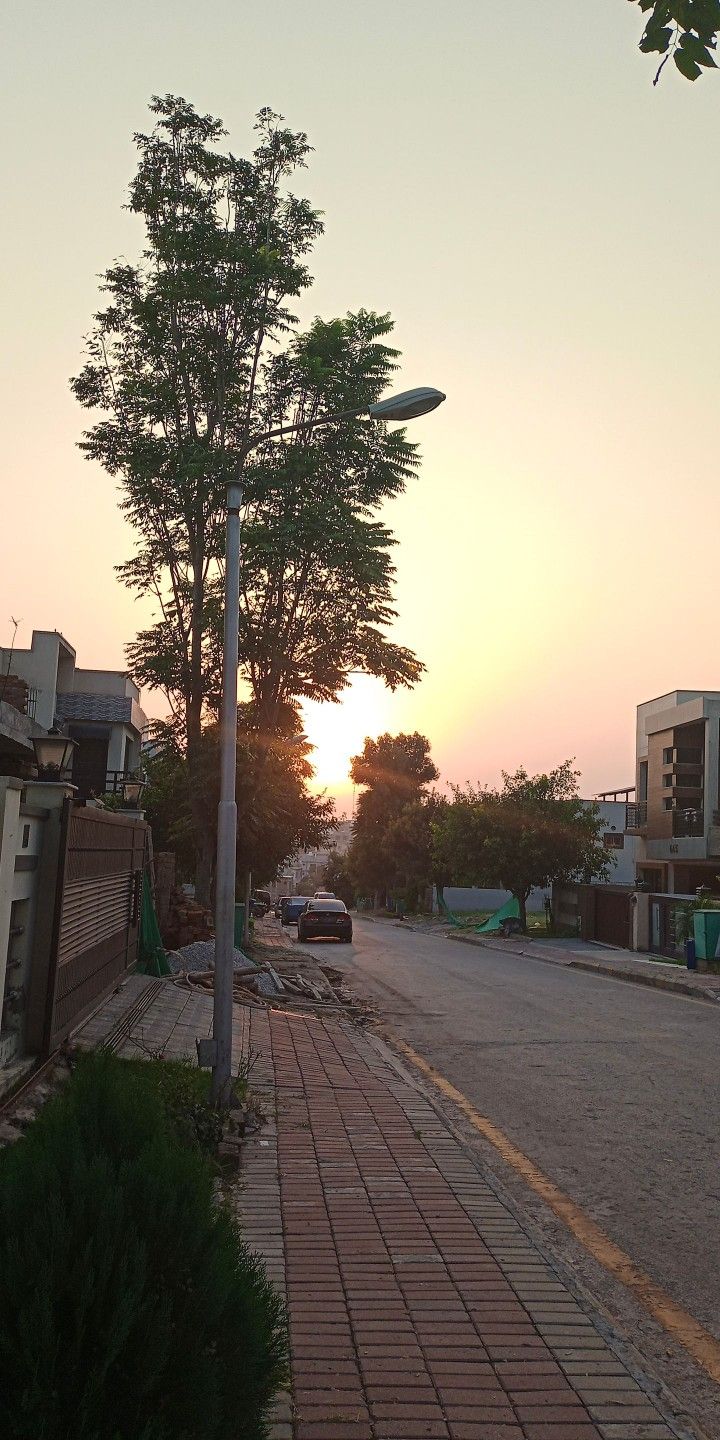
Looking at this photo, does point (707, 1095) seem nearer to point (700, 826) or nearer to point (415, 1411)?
point (415, 1411)

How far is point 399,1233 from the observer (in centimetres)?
643

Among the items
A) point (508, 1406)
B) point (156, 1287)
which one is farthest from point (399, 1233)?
point (156, 1287)

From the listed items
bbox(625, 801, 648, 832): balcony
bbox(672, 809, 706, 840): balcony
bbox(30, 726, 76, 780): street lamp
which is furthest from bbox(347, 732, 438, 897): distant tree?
bbox(30, 726, 76, 780): street lamp

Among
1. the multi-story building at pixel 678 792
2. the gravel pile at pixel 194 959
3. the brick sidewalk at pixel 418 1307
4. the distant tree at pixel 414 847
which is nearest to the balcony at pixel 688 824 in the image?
the multi-story building at pixel 678 792

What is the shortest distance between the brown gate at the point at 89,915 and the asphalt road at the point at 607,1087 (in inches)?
156

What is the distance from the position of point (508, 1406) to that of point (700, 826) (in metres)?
46.6

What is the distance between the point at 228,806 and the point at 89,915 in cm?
324

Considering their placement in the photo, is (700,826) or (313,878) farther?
(313,878)

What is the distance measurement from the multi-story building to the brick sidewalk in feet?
133

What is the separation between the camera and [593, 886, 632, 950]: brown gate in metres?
37.5

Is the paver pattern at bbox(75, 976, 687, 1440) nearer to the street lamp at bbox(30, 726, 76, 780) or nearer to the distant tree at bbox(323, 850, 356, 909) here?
the street lamp at bbox(30, 726, 76, 780)

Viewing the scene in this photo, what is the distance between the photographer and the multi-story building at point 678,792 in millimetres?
48031

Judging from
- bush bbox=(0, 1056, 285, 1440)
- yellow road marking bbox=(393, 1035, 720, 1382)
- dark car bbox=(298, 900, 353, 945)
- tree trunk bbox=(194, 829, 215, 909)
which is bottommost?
yellow road marking bbox=(393, 1035, 720, 1382)

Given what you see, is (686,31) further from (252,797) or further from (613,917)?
(613,917)
